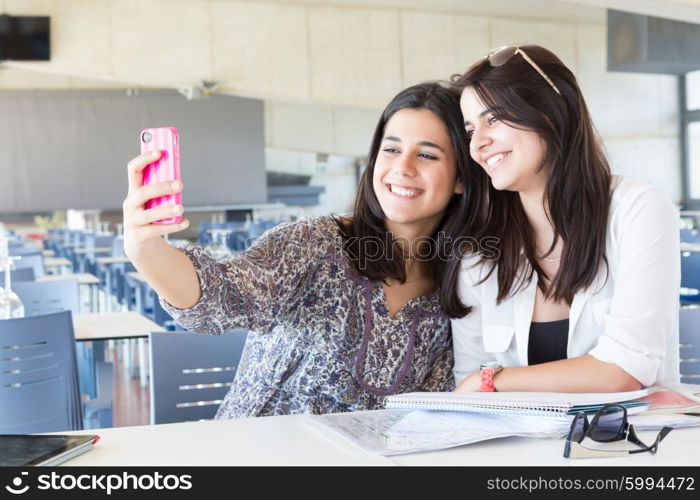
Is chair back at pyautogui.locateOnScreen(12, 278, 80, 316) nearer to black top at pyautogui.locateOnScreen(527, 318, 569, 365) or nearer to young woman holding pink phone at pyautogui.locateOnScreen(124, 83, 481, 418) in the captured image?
young woman holding pink phone at pyautogui.locateOnScreen(124, 83, 481, 418)

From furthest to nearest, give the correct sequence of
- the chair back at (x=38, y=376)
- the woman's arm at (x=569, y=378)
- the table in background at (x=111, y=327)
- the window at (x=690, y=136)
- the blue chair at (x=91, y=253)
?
the window at (x=690, y=136) < the blue chair at (x=91, y=253) < the table in background at (x=111, y=327) < the chair back at (x=38, y=376) < the woman's arm at (x=569, y=378)

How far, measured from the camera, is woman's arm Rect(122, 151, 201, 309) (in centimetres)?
130

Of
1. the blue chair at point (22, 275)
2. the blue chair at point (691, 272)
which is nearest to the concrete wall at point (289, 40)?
the blue chair at point (691, 272)

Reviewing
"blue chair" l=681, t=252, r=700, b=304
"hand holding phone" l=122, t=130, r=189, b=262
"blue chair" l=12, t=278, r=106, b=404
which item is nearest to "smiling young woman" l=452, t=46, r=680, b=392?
"hand holding phone" l=122, t=130, r=189, b=262

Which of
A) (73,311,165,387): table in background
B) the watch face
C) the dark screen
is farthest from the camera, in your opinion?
(73,311,165,387): table in background

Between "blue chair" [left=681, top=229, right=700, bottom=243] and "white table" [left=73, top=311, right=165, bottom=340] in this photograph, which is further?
"blue chair" [left=681, top=229, right=700, bottom=243]

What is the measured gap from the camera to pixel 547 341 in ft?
5.83

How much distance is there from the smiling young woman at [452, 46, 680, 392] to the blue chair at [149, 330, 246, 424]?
0.79 metres

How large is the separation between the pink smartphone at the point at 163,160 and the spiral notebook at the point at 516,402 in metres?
0.51

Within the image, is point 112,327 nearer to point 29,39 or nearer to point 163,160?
point 163,160

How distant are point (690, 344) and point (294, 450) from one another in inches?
55.8

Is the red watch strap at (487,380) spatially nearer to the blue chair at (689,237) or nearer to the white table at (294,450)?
the white table at (294,450)

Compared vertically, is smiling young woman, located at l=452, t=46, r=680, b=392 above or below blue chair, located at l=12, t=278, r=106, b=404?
above

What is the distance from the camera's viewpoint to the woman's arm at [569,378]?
157 cm
